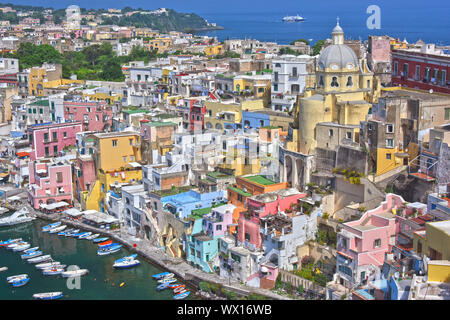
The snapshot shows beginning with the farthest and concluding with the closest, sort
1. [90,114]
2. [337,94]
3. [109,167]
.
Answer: [90,114]
[109,167]
[337,94]

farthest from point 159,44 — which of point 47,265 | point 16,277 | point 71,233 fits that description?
point 16,277

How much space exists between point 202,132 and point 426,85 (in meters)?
9.06

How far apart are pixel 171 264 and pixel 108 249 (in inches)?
112

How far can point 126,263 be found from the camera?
65.7ft

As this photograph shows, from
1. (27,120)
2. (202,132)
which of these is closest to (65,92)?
(27,120)

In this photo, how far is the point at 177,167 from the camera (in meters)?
22.8

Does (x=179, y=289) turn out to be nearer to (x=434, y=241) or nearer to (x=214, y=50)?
(x=434, y=241)

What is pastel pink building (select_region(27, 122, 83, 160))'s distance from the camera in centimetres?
2841

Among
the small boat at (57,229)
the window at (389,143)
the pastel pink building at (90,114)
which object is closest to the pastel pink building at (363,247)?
the window at (389,143)

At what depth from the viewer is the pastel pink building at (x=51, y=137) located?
93.2 feet

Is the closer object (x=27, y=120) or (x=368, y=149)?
(x=368, y=149)
